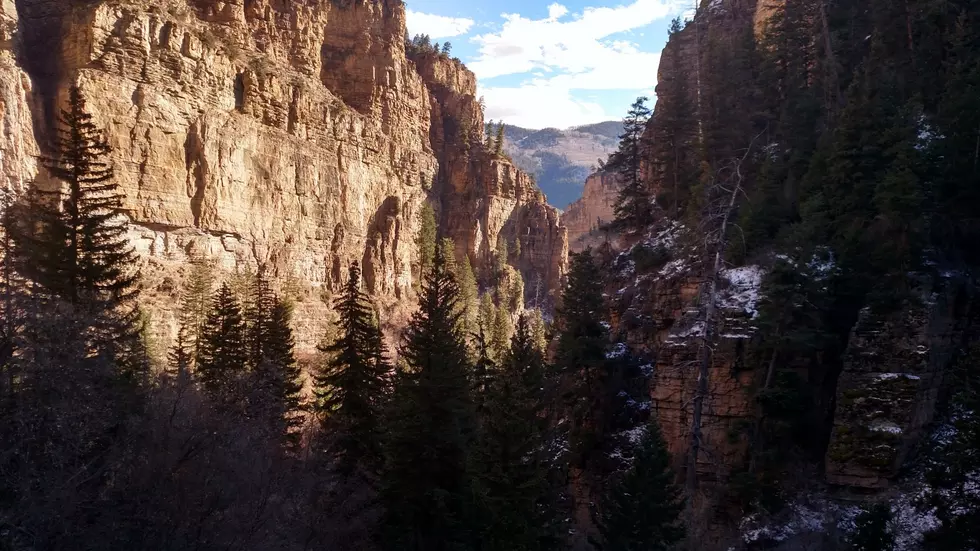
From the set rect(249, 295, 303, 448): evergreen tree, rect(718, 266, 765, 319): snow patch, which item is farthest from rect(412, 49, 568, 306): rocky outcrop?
rect(718, 266, 765, 319): snow patch

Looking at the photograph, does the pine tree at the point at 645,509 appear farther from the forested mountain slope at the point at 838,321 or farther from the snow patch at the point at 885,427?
the snow patch at the point at 885,427

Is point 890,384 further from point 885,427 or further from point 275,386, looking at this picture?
point 275,386

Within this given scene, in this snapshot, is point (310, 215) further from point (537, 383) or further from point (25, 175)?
point (537, 383)

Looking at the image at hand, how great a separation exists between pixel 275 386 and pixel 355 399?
9.61 ft

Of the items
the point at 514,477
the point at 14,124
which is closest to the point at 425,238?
the point at 14,124

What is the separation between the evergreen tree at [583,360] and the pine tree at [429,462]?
5.96 meters

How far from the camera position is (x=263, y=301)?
30.4 meters

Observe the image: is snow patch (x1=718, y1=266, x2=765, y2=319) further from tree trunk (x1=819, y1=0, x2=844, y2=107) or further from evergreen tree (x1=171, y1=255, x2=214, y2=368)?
evergreen tree (x1=171, y1=255, x2=214, y2=368)

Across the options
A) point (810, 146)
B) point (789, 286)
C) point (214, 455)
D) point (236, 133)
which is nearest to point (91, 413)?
point (214, 455)

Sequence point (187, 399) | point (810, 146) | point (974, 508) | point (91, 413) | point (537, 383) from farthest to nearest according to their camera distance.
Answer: point (810, 146), point (537, 383), point (187, 399), point (974, 508), point (91, 413)

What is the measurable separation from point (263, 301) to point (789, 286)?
967 inches

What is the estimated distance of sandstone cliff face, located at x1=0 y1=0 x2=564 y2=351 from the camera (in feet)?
129

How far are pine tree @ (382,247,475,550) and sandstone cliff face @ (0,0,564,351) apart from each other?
28939 mm

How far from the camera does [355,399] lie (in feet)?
68.7
